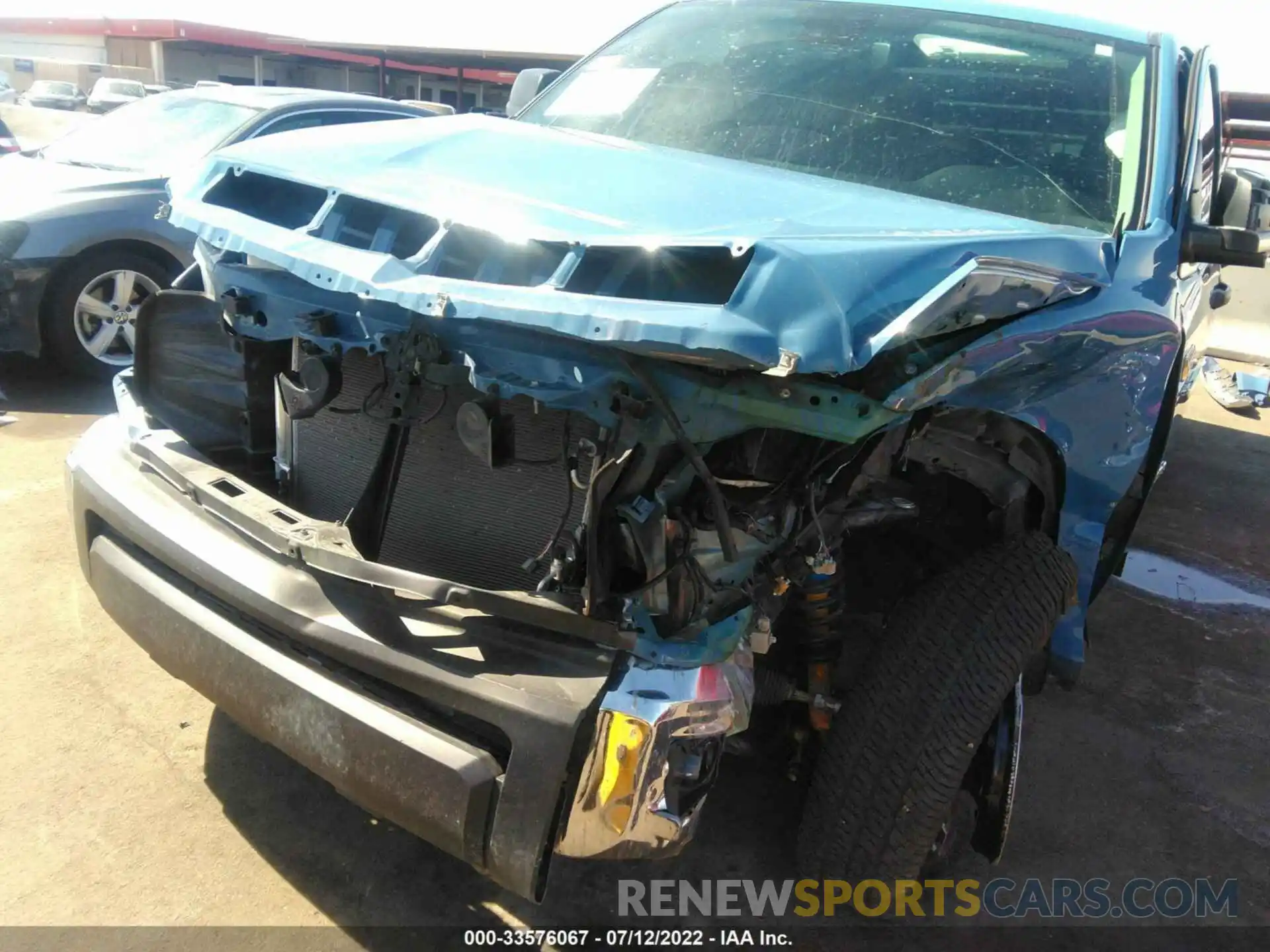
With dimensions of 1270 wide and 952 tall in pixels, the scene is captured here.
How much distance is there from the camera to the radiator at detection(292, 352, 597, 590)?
84.8 inches

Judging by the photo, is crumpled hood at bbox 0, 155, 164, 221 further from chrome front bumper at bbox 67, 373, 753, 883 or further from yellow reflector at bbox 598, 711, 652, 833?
yellow reflector at bbox 598, 711, 652, 833

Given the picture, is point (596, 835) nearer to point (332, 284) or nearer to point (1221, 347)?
point (332, 284)

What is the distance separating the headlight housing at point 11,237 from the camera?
5027 mm

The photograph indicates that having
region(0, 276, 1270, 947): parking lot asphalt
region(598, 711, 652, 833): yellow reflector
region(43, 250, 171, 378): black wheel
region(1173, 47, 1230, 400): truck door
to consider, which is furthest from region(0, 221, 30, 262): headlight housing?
region(1173, 47, 1230, 400): truck door

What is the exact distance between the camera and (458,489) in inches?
89.0

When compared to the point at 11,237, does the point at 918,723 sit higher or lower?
lower

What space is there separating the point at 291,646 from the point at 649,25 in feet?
8.77

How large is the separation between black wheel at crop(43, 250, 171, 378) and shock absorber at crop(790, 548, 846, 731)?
436cm

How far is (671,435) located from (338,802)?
1.43m

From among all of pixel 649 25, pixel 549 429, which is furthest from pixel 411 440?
pixel 649 25

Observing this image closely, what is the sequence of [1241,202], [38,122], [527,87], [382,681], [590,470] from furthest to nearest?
[38,122]
[527,87]
[1241,202]
[590,470]
[382,681]

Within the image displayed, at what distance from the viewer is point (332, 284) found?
1.95 m

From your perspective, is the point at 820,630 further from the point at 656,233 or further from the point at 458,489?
the point at 656,233

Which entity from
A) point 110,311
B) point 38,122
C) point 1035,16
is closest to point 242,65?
point 38,122
